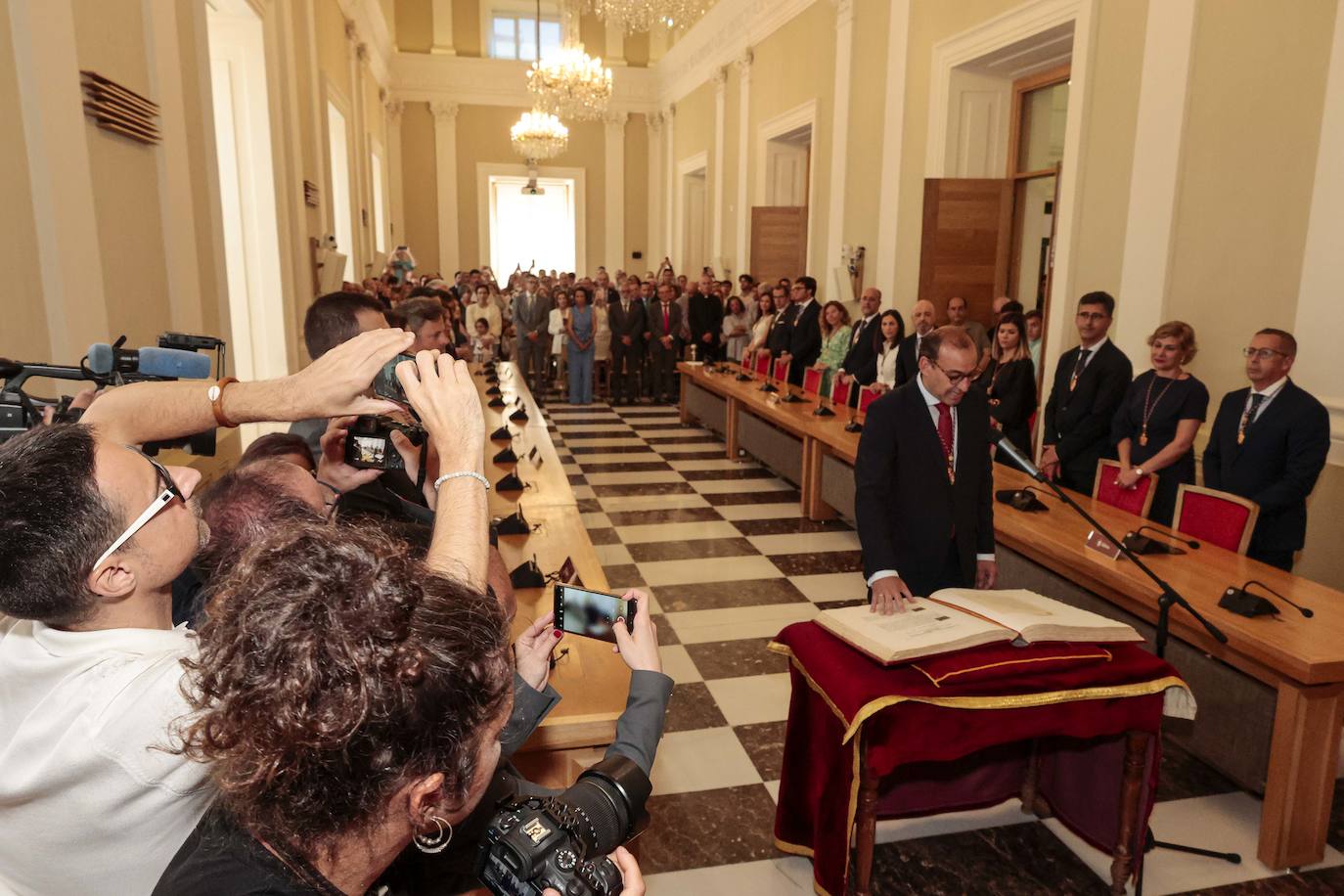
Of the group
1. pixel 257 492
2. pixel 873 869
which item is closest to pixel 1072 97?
pixel 873 869

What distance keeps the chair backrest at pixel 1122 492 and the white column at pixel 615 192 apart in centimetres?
1510

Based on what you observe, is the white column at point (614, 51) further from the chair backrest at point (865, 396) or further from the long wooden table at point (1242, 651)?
the long wooden table at point (1242, 651)

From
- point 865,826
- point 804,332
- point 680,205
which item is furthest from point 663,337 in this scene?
point 865,826

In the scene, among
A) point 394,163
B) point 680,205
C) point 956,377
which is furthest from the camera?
point 394,163

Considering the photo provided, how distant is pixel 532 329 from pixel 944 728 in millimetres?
10565

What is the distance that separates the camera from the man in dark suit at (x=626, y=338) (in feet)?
38.7

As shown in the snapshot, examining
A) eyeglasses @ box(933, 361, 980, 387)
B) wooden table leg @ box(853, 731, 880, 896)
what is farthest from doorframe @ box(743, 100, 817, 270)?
wooden table leg @ box(853, 731, 880, 896)

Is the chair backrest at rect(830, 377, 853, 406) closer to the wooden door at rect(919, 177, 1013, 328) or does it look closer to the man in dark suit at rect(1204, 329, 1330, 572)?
the wooden door at rect(919, 177, 1013, 328)

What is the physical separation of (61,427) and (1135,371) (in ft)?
18.8

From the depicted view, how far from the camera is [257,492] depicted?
65.3 inches

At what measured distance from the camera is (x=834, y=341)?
859 centimetres

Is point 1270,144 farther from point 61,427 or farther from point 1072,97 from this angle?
point 61,427

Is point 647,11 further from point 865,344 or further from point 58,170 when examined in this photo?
point 58,170

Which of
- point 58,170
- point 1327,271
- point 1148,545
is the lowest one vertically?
point 1148,545
